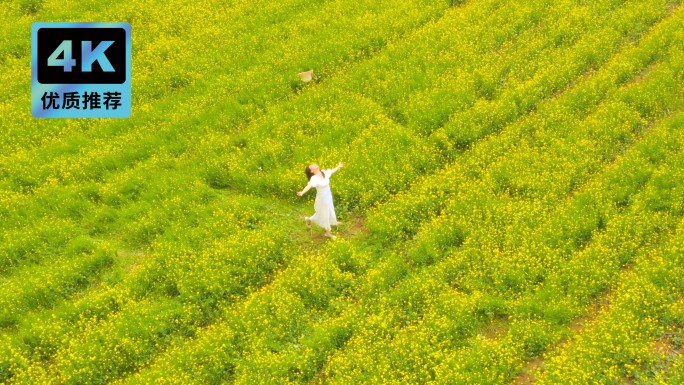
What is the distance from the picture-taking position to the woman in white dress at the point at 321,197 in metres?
14.7

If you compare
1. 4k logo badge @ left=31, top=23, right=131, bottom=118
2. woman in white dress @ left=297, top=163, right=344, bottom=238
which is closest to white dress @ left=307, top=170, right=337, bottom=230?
woman in white dress @ left=297, top=163, right=344, bottom=238

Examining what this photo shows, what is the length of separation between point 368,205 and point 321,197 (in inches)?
69.5

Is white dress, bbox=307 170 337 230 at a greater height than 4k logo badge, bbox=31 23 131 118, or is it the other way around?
4k logo badge, bbox=31 23 131 118

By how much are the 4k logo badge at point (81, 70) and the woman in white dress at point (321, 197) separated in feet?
27.3

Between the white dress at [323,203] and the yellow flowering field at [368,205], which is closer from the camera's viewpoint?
the yellow flowering field at [368,205]

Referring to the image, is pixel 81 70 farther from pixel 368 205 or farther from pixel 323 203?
pixel 368 205

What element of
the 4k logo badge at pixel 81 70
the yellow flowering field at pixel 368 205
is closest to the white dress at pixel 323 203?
the yellow flowering field at pixel 368 205

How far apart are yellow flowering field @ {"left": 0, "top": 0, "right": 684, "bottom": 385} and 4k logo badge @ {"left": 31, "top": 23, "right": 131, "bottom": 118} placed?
0.46m

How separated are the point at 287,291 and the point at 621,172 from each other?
8939 millimetres

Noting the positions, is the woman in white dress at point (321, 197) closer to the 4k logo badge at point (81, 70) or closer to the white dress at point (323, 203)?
the white dress at point (323, 203)

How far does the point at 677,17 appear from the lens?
20.5m

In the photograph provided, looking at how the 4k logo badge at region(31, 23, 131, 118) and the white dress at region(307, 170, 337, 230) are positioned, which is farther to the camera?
the 4k logo badge at region(31, 23, 131, 118)

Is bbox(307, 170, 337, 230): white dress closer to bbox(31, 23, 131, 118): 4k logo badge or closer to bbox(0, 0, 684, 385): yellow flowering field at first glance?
bbox(0, 0, 684, 385): yellow flowering field

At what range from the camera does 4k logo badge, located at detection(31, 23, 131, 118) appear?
2022cm
